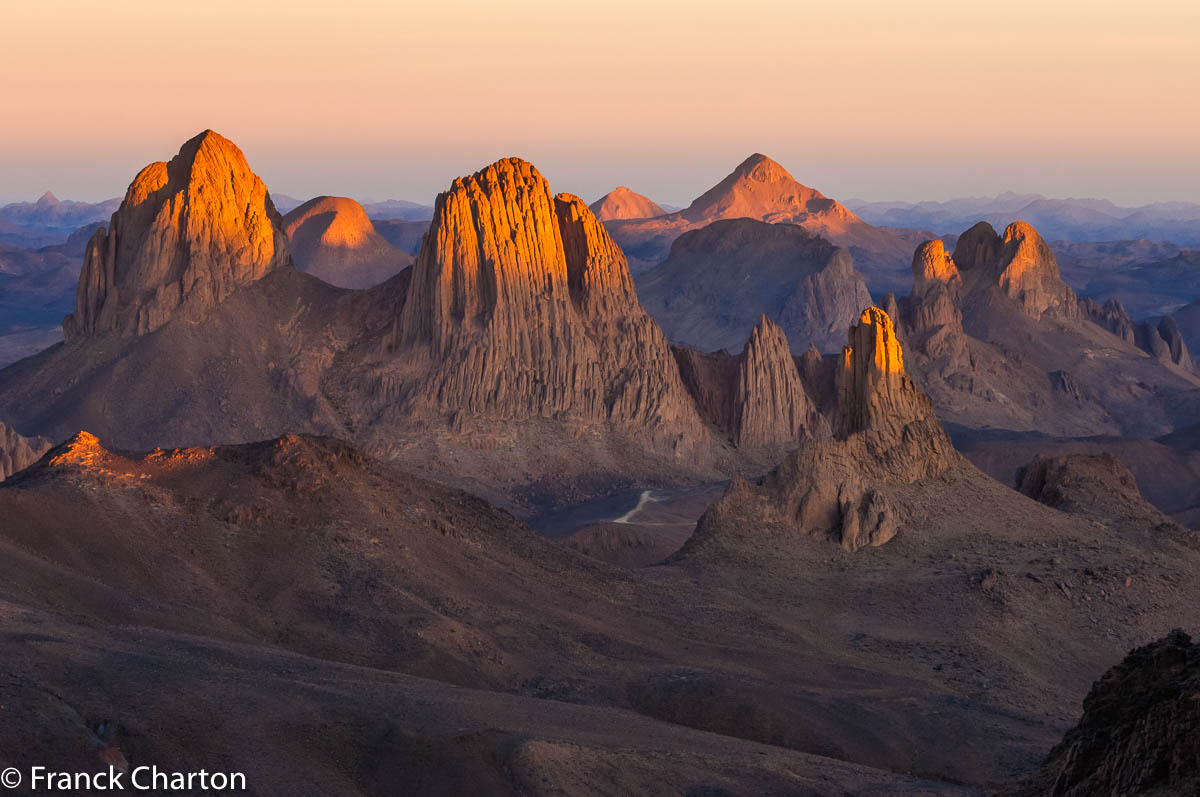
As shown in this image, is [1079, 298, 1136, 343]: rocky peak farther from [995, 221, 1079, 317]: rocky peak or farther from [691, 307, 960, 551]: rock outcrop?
[691, 307, 960, 551]: rock outcrop

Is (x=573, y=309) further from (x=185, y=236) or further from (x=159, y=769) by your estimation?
(x=159, y=769)

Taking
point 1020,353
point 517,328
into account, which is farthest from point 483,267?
point 1020,353

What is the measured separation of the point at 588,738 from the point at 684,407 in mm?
65749

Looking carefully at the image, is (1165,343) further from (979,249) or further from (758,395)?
(758,395)

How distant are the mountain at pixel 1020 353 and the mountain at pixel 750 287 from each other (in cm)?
1797

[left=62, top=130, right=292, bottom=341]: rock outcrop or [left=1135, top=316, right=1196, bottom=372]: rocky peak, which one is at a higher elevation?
[left=62, top=130, right=292, bottom=341]: rock outcrop

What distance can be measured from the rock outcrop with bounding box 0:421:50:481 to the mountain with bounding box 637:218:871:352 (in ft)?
→ 323

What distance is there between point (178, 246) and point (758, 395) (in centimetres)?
3628

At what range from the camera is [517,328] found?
310 ft

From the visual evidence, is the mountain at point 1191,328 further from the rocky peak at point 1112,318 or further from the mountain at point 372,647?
the mountain at point 372,647

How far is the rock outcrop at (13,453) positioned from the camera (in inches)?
2844

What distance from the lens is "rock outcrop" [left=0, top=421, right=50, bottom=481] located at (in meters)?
72.2

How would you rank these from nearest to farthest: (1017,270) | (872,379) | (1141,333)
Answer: (872,379), (1017,270), (1141,333)

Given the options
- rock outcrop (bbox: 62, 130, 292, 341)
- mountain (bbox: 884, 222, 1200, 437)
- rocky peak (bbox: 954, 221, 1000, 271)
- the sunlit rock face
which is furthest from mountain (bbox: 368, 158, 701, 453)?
rocky peak (bbox: 954, 221, 1000, 271)
